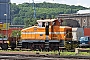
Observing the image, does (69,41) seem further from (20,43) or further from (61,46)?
(20,43)

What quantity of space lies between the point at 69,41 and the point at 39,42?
3400 mm

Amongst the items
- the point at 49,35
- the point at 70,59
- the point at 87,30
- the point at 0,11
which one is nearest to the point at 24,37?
the point at 49,35

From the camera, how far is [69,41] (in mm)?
35750

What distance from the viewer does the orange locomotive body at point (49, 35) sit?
35.8 metres

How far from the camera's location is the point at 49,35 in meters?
36.2

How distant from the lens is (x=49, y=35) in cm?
3616

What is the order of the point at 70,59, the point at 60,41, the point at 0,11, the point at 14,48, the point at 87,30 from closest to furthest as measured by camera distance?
1. the point at 70,59
2. the point at 60,41
3. the point at 14,48
4. the point at 87,30
5. the point at 0,11

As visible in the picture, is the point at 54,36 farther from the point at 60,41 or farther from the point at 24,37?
the point at 24,37

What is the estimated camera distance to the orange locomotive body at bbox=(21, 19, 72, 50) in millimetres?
35750

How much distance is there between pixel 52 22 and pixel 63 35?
1.94m

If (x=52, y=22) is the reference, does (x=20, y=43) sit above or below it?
below

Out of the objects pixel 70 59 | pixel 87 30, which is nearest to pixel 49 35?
pixel 70 59

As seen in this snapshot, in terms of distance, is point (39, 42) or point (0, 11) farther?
point (0, 11)

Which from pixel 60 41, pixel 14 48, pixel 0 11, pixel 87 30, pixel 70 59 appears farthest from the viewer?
pixel 0 11
